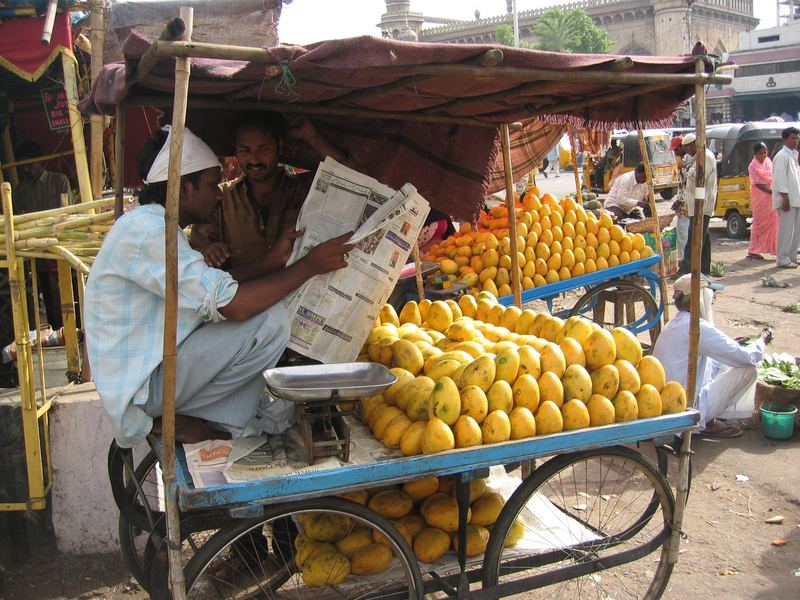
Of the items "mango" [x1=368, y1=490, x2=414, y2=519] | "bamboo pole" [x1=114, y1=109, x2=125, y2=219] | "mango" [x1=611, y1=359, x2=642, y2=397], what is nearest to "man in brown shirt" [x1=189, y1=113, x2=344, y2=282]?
"bamboo pole" [x1=114, y1=109, x2=125, y2=219]

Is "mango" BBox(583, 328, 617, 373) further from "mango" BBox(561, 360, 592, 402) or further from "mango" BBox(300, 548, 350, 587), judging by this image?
"mango" BBox(300, 548, 350, 587)

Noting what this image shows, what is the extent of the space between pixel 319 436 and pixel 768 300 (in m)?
8.33

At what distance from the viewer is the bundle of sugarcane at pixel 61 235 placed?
3.51m

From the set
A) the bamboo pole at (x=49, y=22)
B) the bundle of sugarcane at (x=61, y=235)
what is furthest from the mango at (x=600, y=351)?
the bamboo pole at (x=49, y=22)

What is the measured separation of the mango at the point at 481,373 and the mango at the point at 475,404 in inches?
2.6

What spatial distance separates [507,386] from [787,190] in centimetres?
989

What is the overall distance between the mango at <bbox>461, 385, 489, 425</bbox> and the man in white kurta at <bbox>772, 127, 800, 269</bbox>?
990cm

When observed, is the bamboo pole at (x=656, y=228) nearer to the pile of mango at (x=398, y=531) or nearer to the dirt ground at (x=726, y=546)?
the dirt ground at (x=726, y=546)

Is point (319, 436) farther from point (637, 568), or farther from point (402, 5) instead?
point (402, 5)

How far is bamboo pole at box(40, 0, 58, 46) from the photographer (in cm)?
505

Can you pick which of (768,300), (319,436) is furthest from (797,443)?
(768,300)

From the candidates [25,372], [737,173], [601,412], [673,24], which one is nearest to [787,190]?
[737,173]

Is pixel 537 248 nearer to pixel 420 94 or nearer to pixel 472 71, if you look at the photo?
pixel 420 94

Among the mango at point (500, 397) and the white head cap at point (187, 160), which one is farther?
the mango at point (500, 397)
